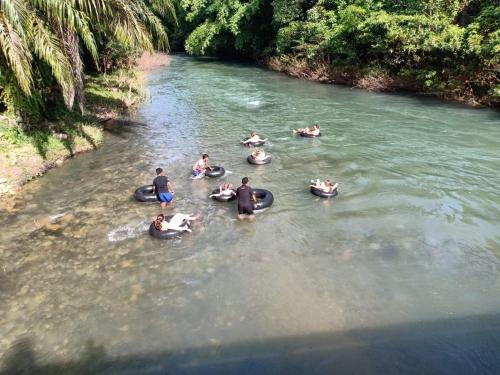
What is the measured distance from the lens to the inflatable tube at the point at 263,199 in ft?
41.4

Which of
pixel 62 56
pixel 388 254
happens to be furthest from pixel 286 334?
pixel 62 56

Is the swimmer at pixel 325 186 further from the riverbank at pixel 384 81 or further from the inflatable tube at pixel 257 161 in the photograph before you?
the riverbank at pixel 384 81

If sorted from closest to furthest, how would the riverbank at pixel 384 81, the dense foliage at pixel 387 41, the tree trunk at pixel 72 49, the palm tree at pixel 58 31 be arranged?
1. the palm tree at pixel 58 31
2. the tree trunk at pixel 72 49
3. the dense foliage at pixel 387 41
4. the riverbank at pixel 384 81

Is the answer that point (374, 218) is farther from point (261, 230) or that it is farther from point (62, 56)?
point (62, 56)

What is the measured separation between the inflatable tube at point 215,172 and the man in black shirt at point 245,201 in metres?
3.14

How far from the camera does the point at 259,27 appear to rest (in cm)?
4359

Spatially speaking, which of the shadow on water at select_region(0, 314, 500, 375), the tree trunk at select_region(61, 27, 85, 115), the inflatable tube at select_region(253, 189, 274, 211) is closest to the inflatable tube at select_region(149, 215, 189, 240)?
the inflatable tube at select_region(253, 189, 274, 211)

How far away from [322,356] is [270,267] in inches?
114

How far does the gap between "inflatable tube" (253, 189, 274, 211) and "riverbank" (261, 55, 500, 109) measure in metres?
15.3

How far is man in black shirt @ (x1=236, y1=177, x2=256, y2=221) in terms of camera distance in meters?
12.1

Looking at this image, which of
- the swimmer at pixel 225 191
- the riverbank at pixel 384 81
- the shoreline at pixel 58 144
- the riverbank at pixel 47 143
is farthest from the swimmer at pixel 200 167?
the riverbank at pixel 384 81

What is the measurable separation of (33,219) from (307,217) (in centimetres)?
776

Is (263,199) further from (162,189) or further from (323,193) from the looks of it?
(162,189)

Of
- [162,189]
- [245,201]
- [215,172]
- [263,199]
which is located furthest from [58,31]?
[263,199]
